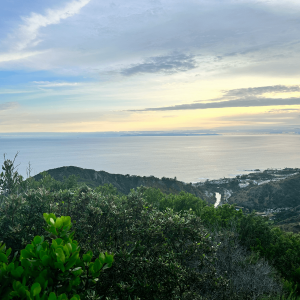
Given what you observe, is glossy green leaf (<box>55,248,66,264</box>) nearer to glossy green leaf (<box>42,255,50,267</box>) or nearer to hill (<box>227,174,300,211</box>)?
glossy green leaf (<box>42,255,50,267</box>)

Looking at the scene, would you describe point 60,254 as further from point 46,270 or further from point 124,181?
point 124,181

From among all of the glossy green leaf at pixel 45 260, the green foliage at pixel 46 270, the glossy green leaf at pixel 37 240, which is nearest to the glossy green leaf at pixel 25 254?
the green foliage at pixel 46 270

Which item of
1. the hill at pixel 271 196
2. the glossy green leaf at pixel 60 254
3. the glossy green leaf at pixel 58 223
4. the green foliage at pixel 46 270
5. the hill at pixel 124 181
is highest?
the glossy green leaf at pixel 58 223

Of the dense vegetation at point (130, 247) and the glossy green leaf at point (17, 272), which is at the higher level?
the glossy green leaf at point (17, 272)

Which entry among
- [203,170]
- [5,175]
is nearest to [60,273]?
[5,175]

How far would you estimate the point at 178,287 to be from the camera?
5.04m

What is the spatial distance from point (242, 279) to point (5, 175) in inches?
426

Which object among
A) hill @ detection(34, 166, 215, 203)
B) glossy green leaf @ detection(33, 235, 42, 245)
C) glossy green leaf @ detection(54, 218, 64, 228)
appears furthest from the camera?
hill @ detection(34, 166, 215, 203)

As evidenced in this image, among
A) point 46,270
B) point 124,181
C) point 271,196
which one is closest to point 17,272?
point 46,270

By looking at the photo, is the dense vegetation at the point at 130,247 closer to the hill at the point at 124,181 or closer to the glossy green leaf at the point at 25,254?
the glossy green leaf at the point at 25,254

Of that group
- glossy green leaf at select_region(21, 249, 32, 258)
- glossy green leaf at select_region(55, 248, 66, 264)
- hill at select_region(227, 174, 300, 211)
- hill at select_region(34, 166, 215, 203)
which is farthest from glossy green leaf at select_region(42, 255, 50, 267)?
hill at select_region(227, 174, 300, 211)

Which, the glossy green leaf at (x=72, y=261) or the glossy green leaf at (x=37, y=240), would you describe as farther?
the glossy green leaf at (x=37, y=240)

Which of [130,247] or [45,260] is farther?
[130,247]

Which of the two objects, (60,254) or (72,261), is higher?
(60,254)
